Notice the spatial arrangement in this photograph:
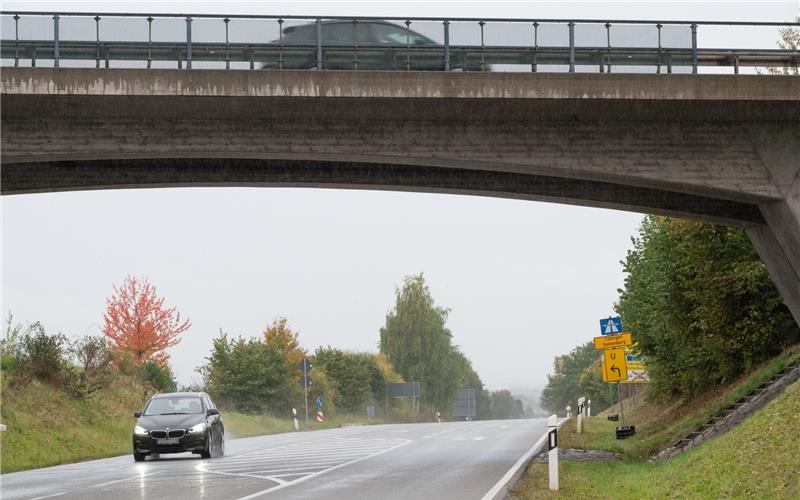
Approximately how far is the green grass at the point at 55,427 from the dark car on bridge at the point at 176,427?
8.73ft

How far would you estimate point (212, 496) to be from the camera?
47.8 ft

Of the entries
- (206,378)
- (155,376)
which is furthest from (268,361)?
(155,376)

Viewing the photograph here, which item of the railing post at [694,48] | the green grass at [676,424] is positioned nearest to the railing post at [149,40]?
the railing post at [694,48]

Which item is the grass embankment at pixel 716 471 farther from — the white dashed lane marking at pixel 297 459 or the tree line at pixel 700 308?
the tree line at pixel 700 308

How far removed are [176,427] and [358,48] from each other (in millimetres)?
8613

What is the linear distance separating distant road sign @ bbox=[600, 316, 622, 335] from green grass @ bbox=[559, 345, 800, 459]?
2865mm

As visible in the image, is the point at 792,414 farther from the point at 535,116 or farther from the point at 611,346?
the point at 611,346

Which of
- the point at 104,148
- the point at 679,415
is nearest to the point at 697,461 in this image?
the point at 104,148

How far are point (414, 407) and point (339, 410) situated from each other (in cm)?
1469

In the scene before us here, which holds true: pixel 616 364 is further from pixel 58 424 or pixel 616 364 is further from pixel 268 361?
pixel 268 361

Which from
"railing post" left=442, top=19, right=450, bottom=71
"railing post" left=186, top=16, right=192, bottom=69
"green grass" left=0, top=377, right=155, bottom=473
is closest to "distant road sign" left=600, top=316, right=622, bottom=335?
"railing post" left=442, top=19, right=450, bottom=71

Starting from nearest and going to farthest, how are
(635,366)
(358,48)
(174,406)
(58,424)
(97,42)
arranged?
(97,42)
(358,48)
(174,406)
(58,424)
(635,366)

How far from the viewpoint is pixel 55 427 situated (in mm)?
29297

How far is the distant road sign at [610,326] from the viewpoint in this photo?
96.7ft
